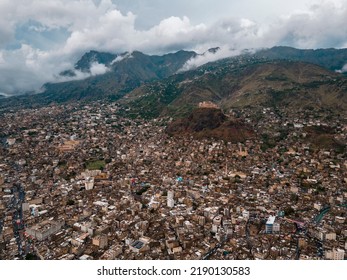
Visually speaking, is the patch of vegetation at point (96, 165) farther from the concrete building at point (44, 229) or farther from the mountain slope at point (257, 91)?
the mountain slope at point (257, 91)

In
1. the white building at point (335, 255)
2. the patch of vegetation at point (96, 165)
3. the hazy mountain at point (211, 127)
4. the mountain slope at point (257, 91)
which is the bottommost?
the white building at point (335, 255)

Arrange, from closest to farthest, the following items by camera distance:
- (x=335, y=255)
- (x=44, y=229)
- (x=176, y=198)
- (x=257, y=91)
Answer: (x=335, y=255)
(x=44, y=229)
(x=176, y=198)
(x=257, y=91)

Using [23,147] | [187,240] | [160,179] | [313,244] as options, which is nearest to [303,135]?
[160,179]

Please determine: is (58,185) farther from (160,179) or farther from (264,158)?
(264,158)

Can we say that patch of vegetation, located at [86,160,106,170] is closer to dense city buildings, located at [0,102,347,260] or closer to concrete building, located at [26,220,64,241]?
dense city buildings, located at [0,102,347,260]

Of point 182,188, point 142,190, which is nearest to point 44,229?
point 142,190

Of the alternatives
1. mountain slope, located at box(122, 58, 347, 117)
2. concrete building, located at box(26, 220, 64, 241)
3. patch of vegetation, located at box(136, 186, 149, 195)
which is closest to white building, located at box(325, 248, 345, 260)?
patch of vegetation, located at box(136, 186, 149, 195)

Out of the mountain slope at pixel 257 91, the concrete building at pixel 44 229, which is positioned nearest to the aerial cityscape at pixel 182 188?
the concrete building at pixel 44 229

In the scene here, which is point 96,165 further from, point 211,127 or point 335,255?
point 335,255

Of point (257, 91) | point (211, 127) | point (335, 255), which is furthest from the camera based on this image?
point (257, 91)
